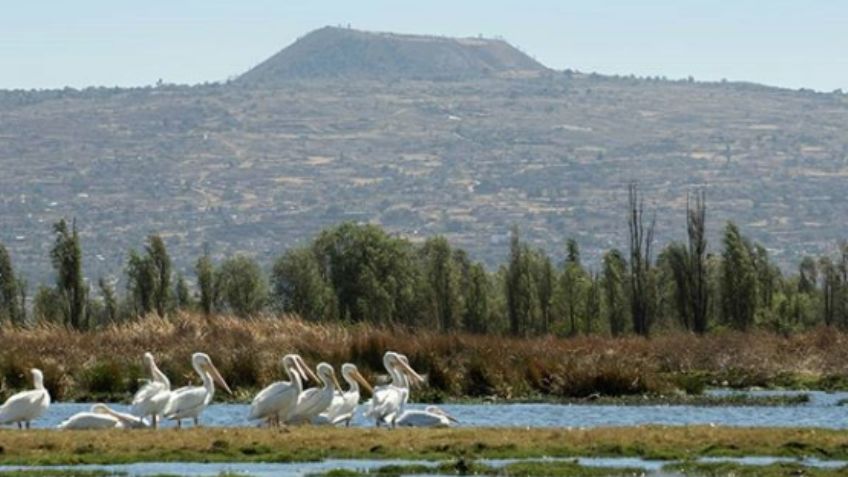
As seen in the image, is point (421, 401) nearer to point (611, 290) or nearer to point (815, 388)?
point (815, 388)

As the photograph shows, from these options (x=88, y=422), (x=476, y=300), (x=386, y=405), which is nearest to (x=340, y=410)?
(x=386, y=405)

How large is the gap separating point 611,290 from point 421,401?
162ft

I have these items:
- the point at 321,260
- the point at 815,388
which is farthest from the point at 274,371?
the point at 321,260

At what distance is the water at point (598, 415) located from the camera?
3628cm

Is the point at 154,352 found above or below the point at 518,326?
above

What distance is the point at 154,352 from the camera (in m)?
46.3

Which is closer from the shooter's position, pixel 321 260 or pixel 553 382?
pixel 553 382

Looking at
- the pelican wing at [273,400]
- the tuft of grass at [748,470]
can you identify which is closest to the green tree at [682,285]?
the pelican wing at [273,400]

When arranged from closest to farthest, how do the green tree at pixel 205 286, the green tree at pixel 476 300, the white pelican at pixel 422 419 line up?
1. the white pelican at pixel 422 419
2. the green tree at pixel 205 286
3. the green tree at pixel 476 300

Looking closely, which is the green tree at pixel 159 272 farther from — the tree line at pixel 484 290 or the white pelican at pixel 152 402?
the white pelican at pixel 152 402

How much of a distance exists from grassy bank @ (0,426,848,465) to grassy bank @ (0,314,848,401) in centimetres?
1377

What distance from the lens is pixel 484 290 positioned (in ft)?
320

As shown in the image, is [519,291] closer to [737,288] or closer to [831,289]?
[737,288]

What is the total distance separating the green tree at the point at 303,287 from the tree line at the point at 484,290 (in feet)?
0.30
